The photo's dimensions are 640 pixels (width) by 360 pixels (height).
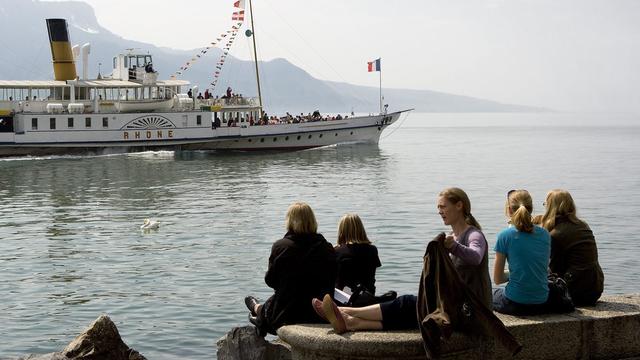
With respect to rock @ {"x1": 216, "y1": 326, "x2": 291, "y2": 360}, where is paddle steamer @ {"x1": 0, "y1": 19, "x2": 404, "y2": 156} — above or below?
above

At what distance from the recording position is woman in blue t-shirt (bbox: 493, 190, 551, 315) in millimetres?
7980

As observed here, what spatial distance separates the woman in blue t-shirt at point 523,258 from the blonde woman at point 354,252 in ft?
4.02

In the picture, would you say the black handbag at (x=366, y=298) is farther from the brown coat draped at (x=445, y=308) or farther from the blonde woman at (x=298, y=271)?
the brown coat draped at (x=445, y=308)

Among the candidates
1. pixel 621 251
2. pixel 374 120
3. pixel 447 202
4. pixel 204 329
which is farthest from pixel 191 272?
pixel 374 120

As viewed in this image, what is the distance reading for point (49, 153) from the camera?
54.7 meters

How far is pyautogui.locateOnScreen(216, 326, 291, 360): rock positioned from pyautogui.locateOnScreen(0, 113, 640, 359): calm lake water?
9.99 feet

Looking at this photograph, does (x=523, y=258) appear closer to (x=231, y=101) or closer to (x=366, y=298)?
(x=366, y=298)

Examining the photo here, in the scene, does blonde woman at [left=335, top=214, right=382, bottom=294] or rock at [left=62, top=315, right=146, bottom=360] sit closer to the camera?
blonde woman at [left=335, top=214, right=382, bottom=294]

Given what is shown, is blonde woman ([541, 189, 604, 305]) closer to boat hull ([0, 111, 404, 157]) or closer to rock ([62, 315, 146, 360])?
rock ([62, 315, 146, 360])

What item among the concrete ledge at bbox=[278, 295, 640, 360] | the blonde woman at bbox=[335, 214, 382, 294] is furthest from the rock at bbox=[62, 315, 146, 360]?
the blonde woman at bbox=[335, 214, 382, 294]

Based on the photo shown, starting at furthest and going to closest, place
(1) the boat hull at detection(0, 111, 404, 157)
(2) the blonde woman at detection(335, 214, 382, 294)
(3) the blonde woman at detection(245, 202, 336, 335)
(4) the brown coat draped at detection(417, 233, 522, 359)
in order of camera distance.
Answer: (1) the boat hull at detection(0, 111, 404, 157) → (2) the blonde woman at detection(335, 214, 382, 294) → (3) the blonde woman at detection(245, 202, 336, 335) → (4) the brown coat draped at detection(417, 233, 522, 359)

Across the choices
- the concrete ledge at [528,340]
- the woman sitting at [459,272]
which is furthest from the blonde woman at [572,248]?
the woman sitting at [459,272]

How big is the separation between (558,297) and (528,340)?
1.83ft

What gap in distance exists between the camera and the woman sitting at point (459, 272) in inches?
291
